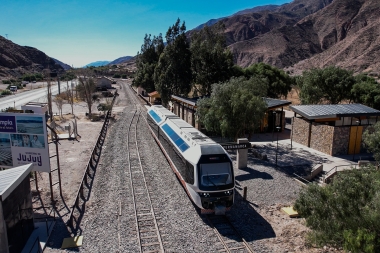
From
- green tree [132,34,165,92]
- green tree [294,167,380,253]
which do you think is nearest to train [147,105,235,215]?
green tree [294,167,380,253]

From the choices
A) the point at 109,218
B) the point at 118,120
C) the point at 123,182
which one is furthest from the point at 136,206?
the point at 118,120

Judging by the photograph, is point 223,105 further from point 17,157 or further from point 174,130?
point 17,157

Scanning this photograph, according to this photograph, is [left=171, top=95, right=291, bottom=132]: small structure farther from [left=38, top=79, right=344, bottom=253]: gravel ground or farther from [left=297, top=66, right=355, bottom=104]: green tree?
[left=38, top=79, right=344, bottom=253]: gravel ground

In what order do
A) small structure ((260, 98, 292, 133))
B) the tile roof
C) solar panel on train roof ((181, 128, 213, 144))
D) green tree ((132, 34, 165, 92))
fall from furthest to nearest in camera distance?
green tree ((132, 34, 165, 92)) < small structure ((260, 98, 292, 133)) < the tile roof < solar panel on train roof ((181, 128, 213, 144))

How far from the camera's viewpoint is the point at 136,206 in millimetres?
15586

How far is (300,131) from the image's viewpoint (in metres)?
27.9

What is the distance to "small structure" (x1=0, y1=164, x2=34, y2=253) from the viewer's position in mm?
10787

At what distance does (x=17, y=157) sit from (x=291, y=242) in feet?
45.7

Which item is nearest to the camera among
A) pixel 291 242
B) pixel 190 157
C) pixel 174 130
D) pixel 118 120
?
pixel 291 242

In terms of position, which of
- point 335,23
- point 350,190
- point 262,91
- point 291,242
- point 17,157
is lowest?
point 291,242

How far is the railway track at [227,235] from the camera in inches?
476

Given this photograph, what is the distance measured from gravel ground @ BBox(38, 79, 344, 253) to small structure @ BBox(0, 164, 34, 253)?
1.17 m

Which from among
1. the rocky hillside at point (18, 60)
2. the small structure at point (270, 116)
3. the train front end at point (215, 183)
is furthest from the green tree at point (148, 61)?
the rocky hillside at point (18, 60)

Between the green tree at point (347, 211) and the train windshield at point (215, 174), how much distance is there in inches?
177
